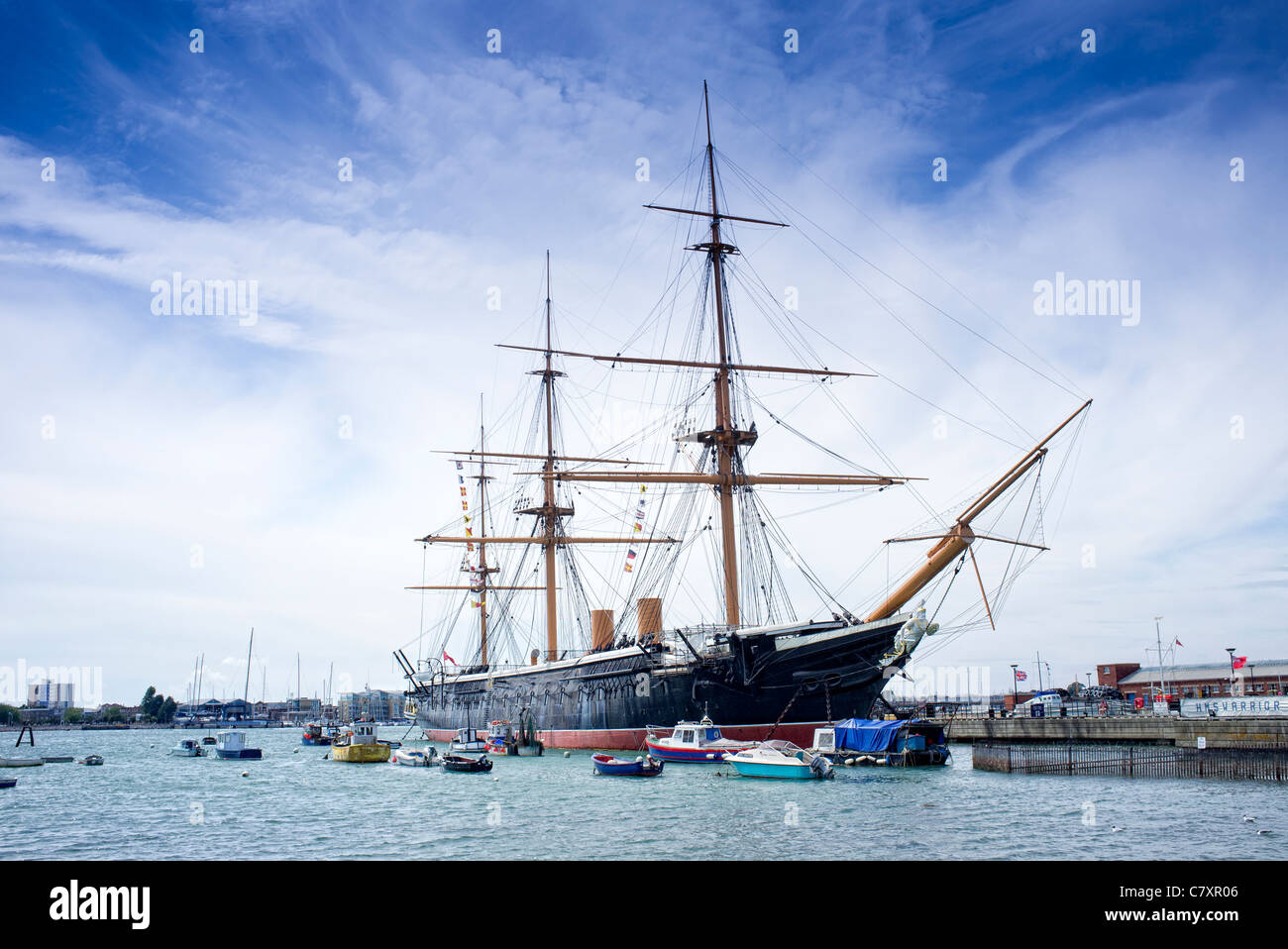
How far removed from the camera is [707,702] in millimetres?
51469

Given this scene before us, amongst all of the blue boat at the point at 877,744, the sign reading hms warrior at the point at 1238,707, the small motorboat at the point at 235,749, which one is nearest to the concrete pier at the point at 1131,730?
the sign reading hms warrior at the point at 1238,707

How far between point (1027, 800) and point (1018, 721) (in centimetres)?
3535

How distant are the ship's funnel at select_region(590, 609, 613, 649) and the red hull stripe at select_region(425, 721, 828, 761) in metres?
9.09

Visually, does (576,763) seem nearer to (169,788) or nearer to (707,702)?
(707,702)

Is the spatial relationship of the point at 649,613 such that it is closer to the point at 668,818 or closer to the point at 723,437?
the point at 723,437

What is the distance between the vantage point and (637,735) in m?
57.2

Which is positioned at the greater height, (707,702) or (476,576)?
(476,576)

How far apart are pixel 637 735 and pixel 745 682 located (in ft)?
34.5

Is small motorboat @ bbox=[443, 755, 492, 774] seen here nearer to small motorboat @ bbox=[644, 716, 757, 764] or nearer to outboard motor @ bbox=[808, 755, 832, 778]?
small motorboat @ bbox=[644, 716, 757, 764]

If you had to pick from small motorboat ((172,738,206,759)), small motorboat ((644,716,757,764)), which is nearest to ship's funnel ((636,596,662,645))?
small motorboat ((644,716,757,764))

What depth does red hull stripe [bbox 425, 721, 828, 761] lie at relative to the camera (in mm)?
50500
